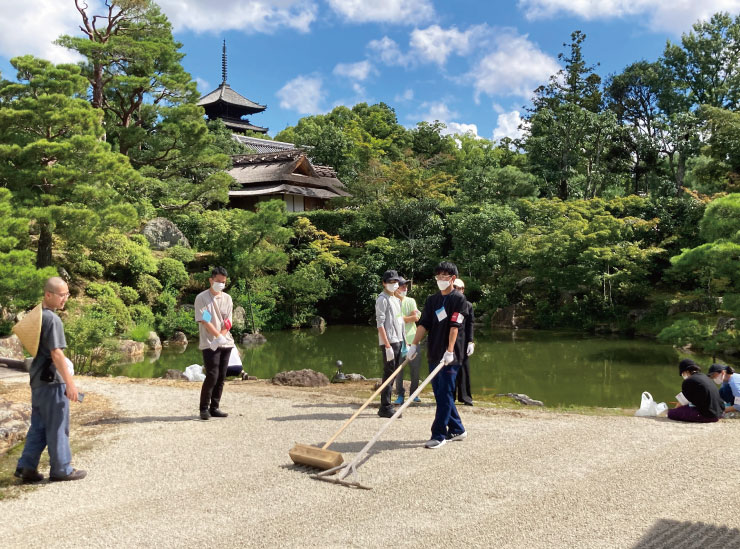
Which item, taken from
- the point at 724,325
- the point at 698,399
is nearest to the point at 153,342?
the point at 698,399

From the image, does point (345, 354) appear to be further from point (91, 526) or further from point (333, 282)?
point (91, 526)

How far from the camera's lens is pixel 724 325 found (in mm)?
12641

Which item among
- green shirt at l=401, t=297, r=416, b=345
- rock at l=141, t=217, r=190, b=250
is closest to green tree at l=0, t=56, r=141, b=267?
rock at l=141, t=217, r=190, b=250

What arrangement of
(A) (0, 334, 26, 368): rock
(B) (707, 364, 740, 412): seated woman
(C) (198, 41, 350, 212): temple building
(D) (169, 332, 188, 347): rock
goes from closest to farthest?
(B) (707, 364, 740, 412): seated woman < (A) (0, 334, 26, 368): rock < (D) (169, 332, 188, 347): rock < (C) (198, 41, 350, 212): temple building

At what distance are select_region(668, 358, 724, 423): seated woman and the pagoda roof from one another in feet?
126

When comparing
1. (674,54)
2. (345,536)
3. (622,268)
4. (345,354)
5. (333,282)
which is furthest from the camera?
(674,54)

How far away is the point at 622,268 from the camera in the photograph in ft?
56.7

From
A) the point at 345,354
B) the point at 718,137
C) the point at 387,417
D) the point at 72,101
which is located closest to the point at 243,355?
the point at 345,354

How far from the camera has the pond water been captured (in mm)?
9789

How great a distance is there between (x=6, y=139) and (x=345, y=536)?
44.1 ft

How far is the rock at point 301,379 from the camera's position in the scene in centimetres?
854

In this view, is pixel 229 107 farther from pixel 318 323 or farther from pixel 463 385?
pixel 463 385

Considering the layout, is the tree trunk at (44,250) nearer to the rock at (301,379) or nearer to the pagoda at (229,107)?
the rock at (301,379)

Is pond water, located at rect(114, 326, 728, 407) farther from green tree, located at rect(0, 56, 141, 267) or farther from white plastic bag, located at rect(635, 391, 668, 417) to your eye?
green tree, located at rect(0, 56, 141, 267)
